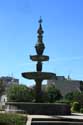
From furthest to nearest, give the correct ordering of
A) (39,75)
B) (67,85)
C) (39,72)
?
(67,85) → (39,72) → (39,75)

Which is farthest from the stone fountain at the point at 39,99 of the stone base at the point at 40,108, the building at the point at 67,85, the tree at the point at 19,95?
the building at the point at 67,85

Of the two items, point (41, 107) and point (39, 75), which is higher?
point (39, 75)

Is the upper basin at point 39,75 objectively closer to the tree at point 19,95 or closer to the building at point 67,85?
the tree at point 19,95

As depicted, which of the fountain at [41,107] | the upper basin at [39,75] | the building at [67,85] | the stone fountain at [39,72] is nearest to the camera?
the fountain at [41,107]

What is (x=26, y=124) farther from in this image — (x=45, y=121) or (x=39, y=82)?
(x=39, y=82)

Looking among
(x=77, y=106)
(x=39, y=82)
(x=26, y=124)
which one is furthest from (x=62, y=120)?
(x=77, y=106)

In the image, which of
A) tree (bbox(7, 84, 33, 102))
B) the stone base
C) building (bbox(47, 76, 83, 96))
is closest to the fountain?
the stone base

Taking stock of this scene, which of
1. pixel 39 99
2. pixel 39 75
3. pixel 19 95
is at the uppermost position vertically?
pixel 19 95

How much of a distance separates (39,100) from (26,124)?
46.6 feet

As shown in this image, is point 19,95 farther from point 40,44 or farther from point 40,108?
point 40,108

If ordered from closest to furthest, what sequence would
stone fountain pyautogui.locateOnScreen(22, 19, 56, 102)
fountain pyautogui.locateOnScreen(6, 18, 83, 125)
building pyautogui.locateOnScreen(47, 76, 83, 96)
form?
1. fountain pyautogui.locateOnScreen(6, 18, 83, 125)
2. stone fountain pyautogui.locateOnScreen(22, 19, 56, 102)
3. building pyautogui.locateOnScreen(47, 76, 83, 96)

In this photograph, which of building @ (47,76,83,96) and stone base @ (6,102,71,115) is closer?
stone base @ (6,102,71,115)

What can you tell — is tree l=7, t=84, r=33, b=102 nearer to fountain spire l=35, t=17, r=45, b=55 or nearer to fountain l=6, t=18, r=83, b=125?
fountain l=6, t=18, r=83, b=125

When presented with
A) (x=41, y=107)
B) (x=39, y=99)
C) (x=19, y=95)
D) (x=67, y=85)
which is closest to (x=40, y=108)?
(x=41, y=107)
